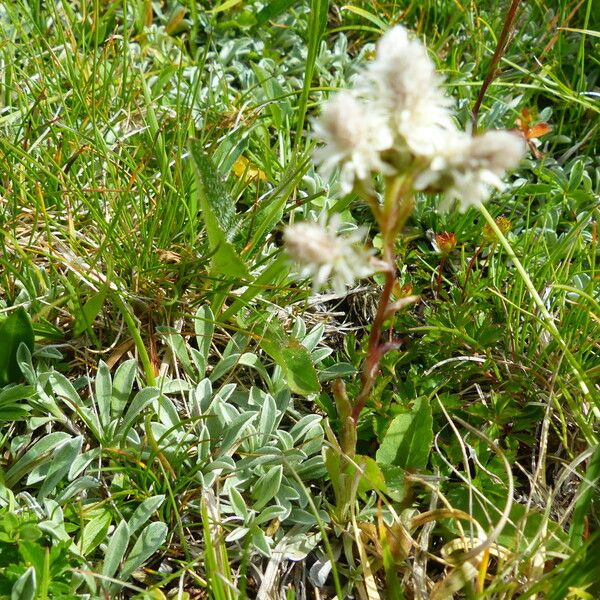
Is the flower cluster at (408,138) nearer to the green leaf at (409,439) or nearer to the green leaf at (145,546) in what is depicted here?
the green leaf at (409,439)

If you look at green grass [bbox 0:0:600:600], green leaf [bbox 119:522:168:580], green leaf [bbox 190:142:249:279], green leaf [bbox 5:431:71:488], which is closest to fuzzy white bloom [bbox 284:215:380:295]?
green grass [bbox 0:0:600:600]

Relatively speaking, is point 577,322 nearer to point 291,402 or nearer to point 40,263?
point 291,402

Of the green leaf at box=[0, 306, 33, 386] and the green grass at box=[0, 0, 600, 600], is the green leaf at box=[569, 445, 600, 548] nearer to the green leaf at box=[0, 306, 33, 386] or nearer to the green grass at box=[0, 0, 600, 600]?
the green grass at box=[0, 0, 600, 600]

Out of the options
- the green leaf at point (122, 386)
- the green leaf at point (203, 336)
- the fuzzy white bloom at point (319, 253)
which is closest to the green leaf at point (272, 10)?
the green leaf at point (203, 336)

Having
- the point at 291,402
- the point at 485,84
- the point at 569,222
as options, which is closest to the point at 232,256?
the point at 291,402

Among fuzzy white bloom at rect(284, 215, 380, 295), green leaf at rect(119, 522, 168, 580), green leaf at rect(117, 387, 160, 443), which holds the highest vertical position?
fuzzy white bloom at rect(284, 215, 380, 295)

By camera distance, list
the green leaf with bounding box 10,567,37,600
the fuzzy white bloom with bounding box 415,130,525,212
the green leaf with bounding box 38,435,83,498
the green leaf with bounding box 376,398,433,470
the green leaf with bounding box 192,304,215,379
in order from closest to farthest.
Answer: the fuzzy white bloom with bounding box 415,130,525,212 < the green leaf with bounding box 10,567,37,600 < the green leaf with bounding box 38,435,83,498 < the green leaf with bounding box 376,398,433,470 < the green leaf with bounding box 192,304,215,379

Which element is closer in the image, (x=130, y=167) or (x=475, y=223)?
(x=130, y=167)

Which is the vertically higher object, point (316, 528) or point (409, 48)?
point (409, 48)
